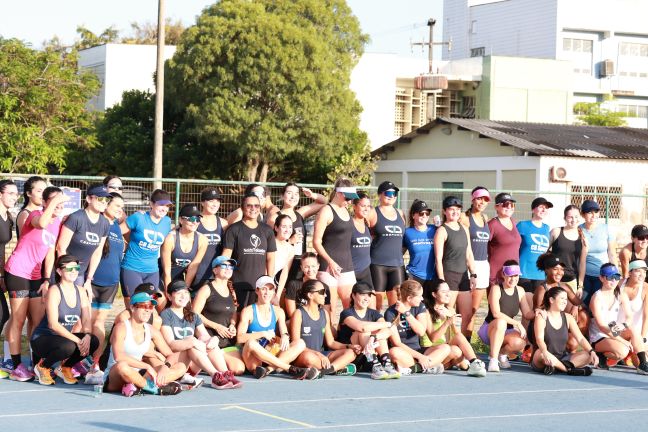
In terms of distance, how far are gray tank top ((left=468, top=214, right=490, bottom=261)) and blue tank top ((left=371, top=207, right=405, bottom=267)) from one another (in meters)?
0.84

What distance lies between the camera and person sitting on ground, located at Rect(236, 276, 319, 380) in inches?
423

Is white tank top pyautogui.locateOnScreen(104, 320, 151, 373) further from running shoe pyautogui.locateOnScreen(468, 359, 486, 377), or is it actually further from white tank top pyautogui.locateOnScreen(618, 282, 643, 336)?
white tank top pyautogui.locateOnScreen(618, 282, 643, 336)

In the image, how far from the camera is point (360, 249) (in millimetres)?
12000

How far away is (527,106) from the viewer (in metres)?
52.7

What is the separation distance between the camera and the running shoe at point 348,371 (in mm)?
11234

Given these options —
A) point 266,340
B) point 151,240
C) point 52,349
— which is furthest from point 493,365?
point 52,349

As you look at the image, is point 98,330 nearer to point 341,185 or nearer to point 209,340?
point 209,340

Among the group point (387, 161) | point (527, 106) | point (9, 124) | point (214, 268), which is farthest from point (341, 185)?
point (527, 106)

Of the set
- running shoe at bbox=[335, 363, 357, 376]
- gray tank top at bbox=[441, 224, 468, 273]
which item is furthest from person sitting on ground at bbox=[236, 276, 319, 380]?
gray tank top at bbox=[441, 224, 468, 273]

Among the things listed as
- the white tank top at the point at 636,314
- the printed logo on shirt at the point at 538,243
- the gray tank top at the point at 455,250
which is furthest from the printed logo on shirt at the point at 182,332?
the white tank top at the point at 636,314

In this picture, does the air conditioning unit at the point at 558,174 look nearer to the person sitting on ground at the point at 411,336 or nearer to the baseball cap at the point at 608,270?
the baseball cap at the point at 608,270

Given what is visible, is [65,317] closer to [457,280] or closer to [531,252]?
[457,280]

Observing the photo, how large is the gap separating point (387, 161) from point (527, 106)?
1658 centimetres

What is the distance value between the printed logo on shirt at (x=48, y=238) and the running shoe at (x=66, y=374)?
3.89 ft
